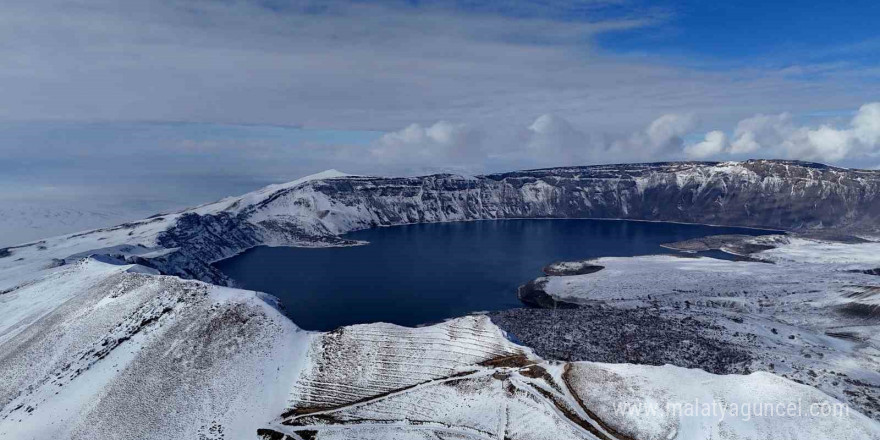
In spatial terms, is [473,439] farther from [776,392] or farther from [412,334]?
[776,392]

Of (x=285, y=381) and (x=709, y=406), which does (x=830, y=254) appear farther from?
(x=285, y=381)

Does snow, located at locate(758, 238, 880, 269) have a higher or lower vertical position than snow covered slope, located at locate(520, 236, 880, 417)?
higher

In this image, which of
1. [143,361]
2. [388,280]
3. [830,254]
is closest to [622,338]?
[388,280]

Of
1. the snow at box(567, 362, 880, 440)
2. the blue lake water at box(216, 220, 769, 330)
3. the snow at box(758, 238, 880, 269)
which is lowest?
the blue lake water at box(216, 220, 769, 330)

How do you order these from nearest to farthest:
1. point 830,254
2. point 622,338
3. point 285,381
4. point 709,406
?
point 709,406
point 285,381
point 622,338
point 830,254

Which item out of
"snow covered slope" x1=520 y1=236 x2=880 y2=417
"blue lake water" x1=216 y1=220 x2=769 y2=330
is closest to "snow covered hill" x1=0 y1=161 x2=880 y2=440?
"snow covered slope" x1=520 y1=236 x2=880 y2=417

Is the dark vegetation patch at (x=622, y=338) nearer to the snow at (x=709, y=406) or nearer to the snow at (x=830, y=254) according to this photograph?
the snow at (x=709, y=406)

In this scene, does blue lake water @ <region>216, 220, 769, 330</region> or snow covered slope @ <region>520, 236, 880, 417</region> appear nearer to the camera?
snow covered slope @ <region>520, 236, 880, 417</region>

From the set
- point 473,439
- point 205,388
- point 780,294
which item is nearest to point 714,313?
point 780,294

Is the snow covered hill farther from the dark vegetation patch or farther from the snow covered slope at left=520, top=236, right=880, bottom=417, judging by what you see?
the dark vegetation patch
